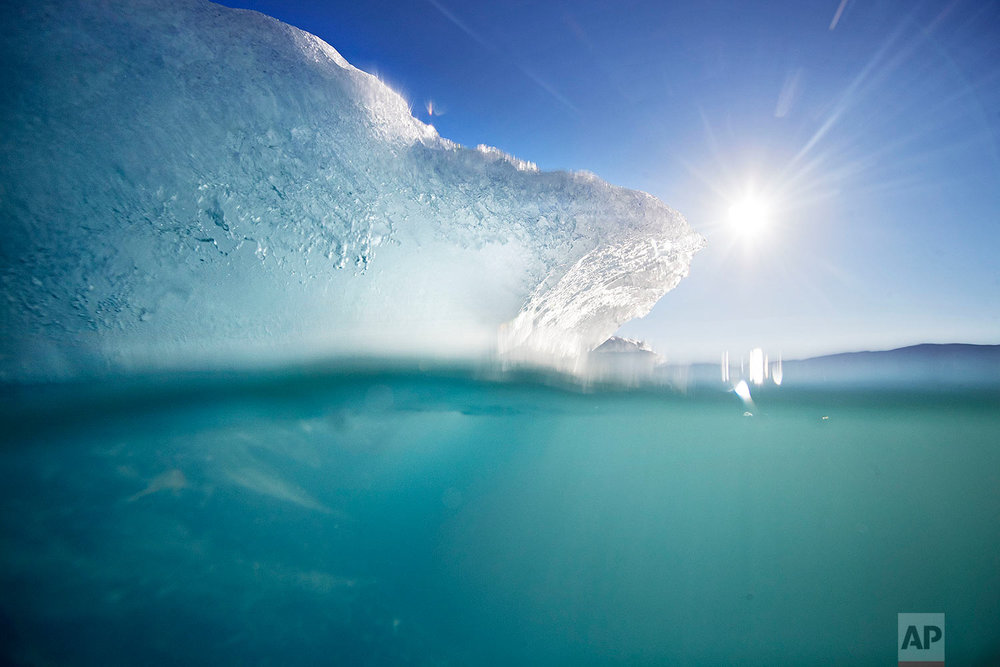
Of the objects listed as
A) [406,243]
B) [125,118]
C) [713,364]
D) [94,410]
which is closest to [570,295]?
[406,243]

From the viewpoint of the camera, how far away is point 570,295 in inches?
258

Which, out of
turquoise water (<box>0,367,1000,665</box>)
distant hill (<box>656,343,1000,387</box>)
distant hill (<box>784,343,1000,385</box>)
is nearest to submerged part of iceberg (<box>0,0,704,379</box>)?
turquoise water (<box>0,367,1000,665</box>)

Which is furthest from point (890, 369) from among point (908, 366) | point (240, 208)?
point (240, 208)

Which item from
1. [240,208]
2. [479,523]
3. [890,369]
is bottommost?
[479,523]

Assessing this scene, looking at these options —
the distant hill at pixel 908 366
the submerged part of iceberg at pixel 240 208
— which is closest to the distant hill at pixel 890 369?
the distant hill at pixel 908 366

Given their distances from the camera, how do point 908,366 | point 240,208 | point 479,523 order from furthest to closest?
point 479,523
point 908,366
point 240,208

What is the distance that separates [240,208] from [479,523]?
8.19m

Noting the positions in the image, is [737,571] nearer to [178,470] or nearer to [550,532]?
[550,532]

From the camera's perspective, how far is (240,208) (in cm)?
418

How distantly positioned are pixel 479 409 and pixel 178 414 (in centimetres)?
610

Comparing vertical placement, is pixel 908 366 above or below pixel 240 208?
below

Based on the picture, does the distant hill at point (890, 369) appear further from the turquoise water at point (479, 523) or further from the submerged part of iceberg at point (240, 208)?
the submerged part of iceberg at point (240, 208)

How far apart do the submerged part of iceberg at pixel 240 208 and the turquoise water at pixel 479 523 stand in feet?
5.53

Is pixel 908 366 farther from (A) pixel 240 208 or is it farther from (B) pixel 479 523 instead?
(A) pixel 240 208
